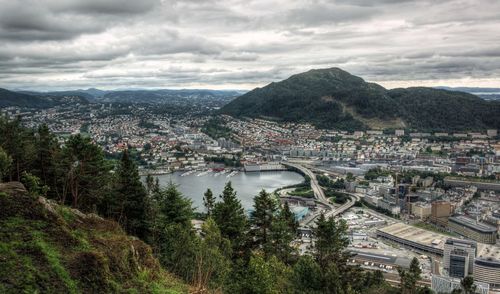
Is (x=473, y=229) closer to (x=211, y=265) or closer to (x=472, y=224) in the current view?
(x=472, y=224)

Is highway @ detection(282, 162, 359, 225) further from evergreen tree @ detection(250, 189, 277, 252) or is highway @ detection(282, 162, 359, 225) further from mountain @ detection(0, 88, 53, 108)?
mountain @ detection(0, 88, 53, 108)

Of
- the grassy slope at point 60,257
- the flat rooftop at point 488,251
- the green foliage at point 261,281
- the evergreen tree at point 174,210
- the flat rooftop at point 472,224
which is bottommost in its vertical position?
the flat rooftop at point 488,251

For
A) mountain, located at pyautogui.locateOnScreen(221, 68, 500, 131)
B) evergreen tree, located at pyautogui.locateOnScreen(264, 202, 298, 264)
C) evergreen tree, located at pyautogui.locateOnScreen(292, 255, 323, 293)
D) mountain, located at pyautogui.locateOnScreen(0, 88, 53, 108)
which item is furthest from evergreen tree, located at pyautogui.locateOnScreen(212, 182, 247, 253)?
mountain, located at pyautogui.locateOnScreen(0, 88, 53, 108)

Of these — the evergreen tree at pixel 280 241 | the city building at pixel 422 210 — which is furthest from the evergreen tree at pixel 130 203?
the city building at pixel 422 210

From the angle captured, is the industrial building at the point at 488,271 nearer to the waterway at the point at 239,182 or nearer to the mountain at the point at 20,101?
the waterway at the point at 239,182

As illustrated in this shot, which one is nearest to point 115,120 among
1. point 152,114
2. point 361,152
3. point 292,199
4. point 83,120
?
point 83,120
